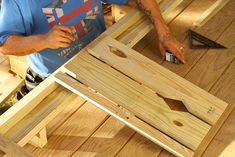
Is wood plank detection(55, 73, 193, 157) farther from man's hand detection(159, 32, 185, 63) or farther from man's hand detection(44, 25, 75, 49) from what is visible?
man's hand detection(159, 32, 185, 63)

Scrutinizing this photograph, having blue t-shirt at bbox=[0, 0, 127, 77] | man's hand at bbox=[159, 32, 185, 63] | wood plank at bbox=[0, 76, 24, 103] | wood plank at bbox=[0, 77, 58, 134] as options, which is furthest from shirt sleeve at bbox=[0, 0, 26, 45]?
wood plank at bbox=[0, 76, 24, 103]

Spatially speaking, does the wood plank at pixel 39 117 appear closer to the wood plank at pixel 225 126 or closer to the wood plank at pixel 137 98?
the wood plank at pixel 137 98

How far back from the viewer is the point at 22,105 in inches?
54.1

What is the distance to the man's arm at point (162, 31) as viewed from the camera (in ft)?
5.78

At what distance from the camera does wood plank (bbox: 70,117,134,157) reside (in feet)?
4.56

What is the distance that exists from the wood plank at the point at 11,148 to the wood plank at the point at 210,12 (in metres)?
1.14

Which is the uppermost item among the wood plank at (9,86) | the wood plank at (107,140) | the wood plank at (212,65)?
the wood plank at (107,140)

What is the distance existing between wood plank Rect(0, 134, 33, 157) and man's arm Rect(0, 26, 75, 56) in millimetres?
434

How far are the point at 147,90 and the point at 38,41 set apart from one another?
0.47 meters

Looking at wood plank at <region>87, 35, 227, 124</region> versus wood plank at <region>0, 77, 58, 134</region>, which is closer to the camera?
wood plank at <region>0, 77, 58, 134</region>

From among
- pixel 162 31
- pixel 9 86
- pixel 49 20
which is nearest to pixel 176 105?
pixel 162 31

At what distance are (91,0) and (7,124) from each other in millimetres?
806

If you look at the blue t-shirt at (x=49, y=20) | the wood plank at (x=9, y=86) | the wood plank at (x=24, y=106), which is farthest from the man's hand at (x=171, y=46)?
the wood plank at (x=9, y=86)

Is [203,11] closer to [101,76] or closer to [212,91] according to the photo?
[212,91]
